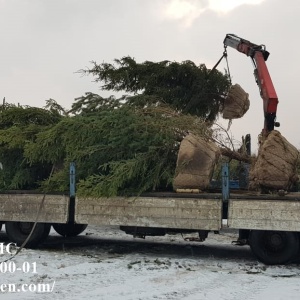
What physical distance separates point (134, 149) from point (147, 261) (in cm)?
204

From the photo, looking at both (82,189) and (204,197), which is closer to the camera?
(204,197)

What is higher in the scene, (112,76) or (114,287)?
(112,76)

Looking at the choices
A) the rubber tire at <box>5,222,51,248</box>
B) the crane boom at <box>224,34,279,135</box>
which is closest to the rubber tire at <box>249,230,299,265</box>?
the crane boom at <box>224,34,279,135</box>

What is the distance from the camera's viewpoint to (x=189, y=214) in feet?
28.8

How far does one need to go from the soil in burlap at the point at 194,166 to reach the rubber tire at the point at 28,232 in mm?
2928

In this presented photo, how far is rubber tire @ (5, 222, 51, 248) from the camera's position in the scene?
10141 millimetres

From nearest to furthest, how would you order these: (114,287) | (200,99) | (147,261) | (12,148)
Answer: (114,287) → (147,261) → (12,148) → (200,99)

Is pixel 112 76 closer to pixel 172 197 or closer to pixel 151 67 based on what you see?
pixel 151 67

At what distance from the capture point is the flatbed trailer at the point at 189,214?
8391 millimetres

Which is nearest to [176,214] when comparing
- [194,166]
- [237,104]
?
[194,166]

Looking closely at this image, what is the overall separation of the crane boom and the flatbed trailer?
118 inches

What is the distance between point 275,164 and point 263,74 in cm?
388

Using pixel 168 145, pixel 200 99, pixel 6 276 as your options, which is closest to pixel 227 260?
pixel 168 145

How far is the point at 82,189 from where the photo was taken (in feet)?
30.7
